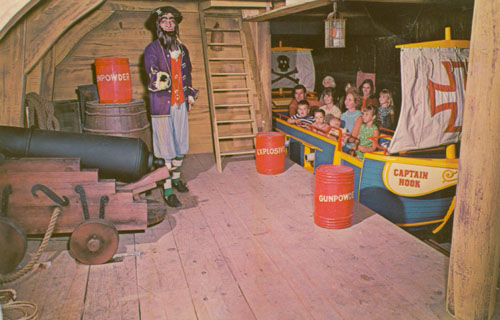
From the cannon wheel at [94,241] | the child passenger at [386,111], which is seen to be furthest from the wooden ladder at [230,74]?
the cannon wheel at [94,241]

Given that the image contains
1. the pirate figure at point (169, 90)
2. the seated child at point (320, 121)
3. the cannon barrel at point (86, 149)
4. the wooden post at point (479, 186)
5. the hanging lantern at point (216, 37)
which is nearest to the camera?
the wooden post at point (479, 186)

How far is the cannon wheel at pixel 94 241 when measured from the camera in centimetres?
318

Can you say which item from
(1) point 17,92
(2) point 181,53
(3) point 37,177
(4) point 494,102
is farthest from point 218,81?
(4) point 494,102

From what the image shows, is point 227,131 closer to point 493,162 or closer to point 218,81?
point 218,81

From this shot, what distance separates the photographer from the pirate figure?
4559 mm

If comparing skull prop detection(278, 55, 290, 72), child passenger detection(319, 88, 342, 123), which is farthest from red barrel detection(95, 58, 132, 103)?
skull prop detection(278, 55, 290, 72)

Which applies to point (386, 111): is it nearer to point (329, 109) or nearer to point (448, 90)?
point (329, 109)

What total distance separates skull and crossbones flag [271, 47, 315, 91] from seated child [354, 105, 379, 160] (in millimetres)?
5493

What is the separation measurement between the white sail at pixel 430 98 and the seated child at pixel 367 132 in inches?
22.7

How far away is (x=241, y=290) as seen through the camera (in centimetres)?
289

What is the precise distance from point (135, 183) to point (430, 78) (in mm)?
4457

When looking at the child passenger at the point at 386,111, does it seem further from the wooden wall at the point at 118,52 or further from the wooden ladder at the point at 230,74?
the wooden ladder at the point at 230,74

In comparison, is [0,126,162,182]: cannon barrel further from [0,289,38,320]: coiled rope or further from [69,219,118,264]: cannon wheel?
[0,289,38,320]: coiled rope

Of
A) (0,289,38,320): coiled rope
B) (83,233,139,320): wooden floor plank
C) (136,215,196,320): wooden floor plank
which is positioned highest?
(0,289,38,320): coiled rope
